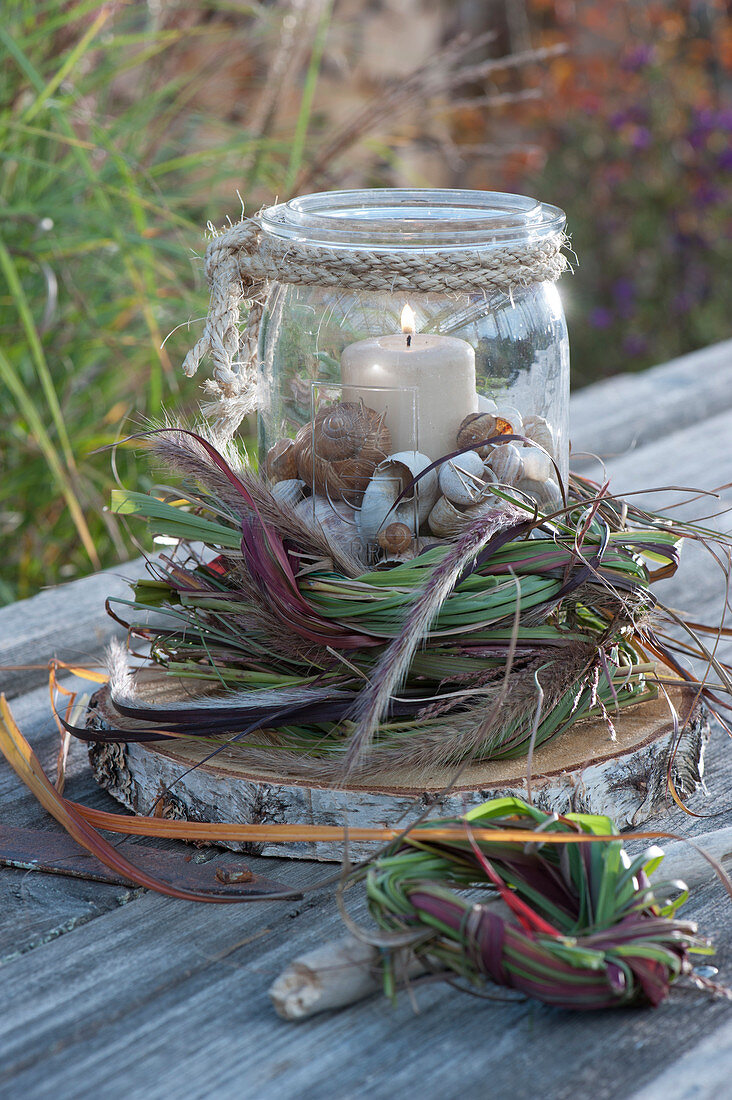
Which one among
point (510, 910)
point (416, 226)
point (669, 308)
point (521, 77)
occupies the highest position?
point (521, 77)

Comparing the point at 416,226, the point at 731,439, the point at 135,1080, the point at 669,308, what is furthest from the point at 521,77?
the point at 135,1080

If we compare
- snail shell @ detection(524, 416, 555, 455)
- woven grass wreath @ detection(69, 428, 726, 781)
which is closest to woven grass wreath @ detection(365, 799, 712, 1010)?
woven grass wreath @ detection(69, 428, 726, 781)

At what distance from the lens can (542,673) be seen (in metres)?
0.82

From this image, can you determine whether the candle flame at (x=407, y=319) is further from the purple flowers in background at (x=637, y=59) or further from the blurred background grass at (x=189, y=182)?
the purple flowers in background at (x=637, y=59)

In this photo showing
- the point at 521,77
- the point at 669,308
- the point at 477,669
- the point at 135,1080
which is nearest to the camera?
the point at 135,1080

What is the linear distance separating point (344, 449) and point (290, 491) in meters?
0.06

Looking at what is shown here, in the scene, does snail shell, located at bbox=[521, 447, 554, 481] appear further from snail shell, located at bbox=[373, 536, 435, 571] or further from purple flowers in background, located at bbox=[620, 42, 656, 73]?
purple flowers in background, located at bbox=[620, 42, 656, 73]

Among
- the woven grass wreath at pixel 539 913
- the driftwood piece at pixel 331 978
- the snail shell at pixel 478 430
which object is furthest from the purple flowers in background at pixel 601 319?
the driftwood piece at pixel 331 978

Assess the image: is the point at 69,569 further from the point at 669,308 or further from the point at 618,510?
the point at 669,308

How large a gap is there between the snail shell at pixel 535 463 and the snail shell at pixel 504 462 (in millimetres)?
13

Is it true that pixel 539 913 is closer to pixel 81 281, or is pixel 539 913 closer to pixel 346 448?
pixel 346 448

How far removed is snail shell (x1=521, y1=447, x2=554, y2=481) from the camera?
2.90ft

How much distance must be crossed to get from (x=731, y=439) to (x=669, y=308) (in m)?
2.31

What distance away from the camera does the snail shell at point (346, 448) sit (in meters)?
0.88
